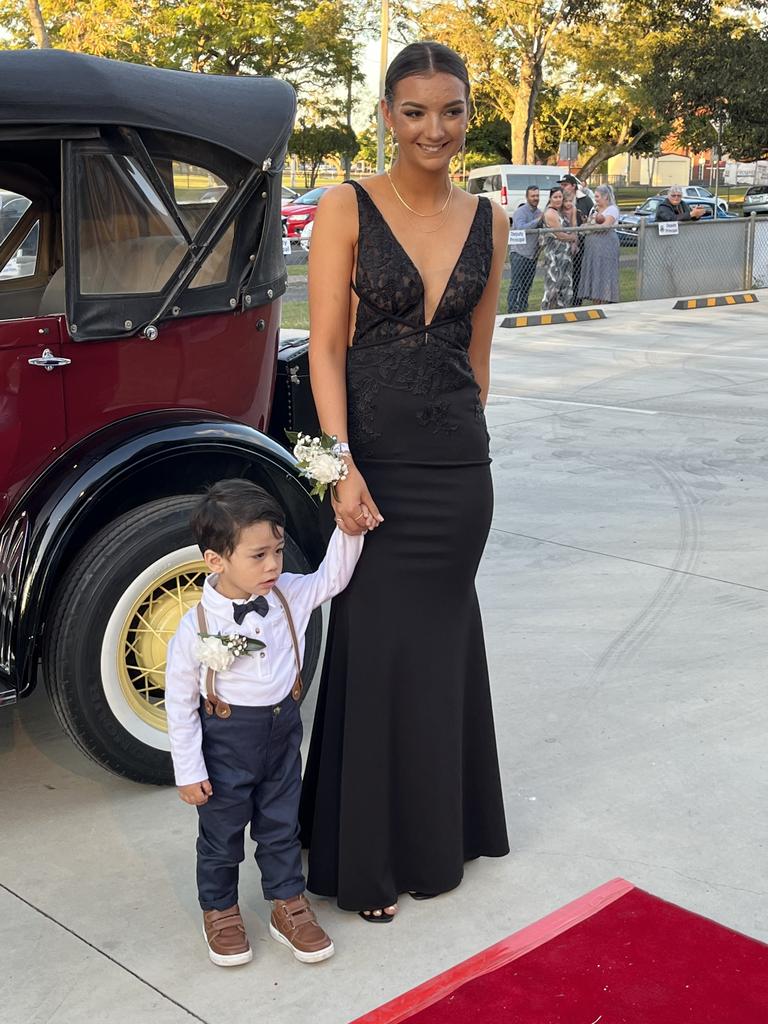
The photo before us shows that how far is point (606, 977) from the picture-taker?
2.75 meters

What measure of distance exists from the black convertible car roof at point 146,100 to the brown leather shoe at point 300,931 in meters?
2.16

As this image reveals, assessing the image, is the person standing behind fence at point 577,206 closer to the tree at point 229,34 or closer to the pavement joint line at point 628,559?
the pavement joint line at point 628,559

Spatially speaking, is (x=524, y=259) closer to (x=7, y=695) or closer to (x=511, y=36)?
(x=7, y=695)

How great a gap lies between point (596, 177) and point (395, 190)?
7211cm

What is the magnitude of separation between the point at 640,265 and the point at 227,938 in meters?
15.1

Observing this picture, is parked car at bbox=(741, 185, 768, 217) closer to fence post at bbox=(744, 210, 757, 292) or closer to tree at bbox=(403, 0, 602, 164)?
tree at bbox=(403, 0, 602, 164)

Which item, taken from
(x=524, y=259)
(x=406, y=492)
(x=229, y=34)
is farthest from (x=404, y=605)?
(x=229, y=34)

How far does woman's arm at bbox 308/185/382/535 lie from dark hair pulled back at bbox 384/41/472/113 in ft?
0.88

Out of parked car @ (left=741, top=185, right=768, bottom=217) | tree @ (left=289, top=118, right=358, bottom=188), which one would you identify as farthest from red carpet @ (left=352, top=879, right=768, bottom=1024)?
tree @ (left=289, top=118, right=358, bottom=188)

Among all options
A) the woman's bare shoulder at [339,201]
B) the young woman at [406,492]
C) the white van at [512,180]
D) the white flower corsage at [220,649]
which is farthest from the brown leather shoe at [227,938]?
the white van at [512,180]

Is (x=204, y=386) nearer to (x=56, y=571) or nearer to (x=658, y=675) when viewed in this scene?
(x=56, y=571)

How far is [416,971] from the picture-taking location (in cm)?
281

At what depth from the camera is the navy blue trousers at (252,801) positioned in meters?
2.81

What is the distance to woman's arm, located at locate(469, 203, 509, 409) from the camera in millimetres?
2996
